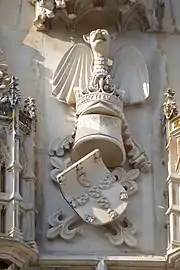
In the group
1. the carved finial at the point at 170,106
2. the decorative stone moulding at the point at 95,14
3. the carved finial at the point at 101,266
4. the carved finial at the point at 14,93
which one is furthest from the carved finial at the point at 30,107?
the carved finial at the point at 101,266

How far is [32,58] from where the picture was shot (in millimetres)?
12867

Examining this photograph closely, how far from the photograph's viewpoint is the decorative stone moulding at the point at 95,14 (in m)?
12.9

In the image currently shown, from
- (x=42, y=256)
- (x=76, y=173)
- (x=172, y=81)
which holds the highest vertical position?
(x=172, y=81)

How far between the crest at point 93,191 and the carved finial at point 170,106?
2.75ft

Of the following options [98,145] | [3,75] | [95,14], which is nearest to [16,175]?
[98,145]

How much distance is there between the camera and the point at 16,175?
1170cm

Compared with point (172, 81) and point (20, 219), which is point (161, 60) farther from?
point (20, 219)

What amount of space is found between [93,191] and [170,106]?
117 centimetres

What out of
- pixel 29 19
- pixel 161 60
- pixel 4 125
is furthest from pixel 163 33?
pixel 4 125

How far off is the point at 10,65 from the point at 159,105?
1.53 metres

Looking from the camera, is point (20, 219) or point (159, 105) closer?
point (20, 219)

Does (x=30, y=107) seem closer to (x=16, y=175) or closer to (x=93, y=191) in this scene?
(x=16, y=175)

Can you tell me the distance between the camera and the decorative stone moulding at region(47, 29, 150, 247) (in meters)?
11.8

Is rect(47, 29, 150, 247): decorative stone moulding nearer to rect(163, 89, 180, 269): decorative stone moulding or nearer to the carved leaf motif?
the carved leaf motif
